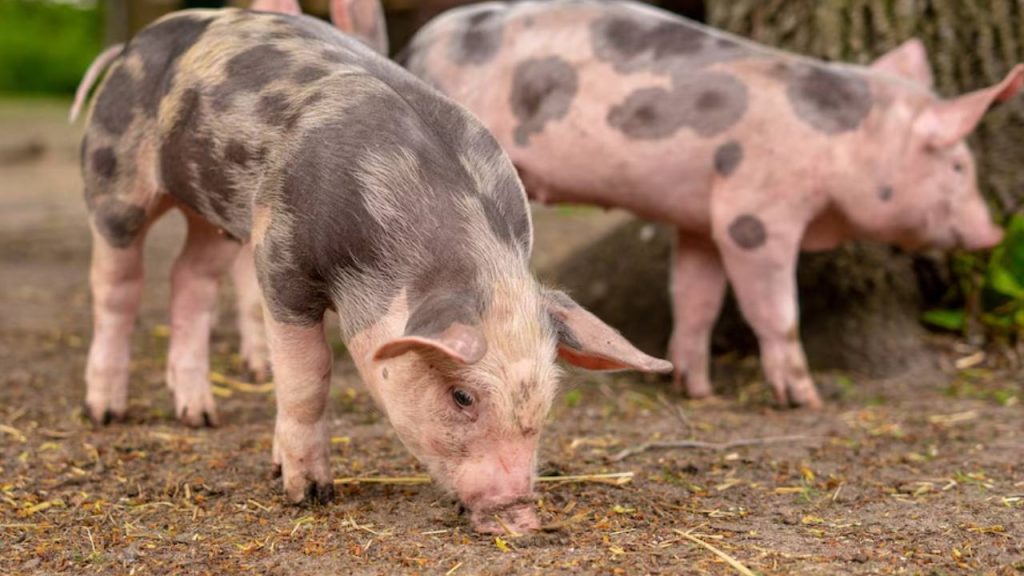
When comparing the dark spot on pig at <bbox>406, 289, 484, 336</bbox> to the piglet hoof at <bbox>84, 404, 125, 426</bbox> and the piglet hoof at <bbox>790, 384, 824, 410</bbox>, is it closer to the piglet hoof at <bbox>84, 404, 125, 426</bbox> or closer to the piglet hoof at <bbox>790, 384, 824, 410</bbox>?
the piglet hoof at <bbox>84, 404, 125, 426</bbox>

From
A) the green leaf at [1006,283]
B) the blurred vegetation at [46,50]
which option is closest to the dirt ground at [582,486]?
the green leaf at [1006,283]

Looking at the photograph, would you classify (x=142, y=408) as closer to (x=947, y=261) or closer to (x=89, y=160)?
(x=89, y=160)

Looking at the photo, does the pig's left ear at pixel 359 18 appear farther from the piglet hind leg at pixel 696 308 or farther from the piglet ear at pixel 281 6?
the piglet hind leg at pixel 696 308

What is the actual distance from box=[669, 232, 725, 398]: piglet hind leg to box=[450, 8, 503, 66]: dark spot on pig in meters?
1.29

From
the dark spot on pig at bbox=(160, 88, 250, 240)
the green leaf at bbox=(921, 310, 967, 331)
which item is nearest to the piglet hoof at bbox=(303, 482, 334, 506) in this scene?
the dark spot on pig at bbox=(160, 88, 250, 240)

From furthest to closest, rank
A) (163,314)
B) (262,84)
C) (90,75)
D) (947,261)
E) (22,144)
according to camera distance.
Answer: (22,144)
(163,314)
(947,261)
(90,75)
(262,84)

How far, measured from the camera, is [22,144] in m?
13.6

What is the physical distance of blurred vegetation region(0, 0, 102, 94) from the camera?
21781 millimetres

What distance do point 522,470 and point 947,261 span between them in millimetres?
3880

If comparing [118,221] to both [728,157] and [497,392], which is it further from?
[728,157]

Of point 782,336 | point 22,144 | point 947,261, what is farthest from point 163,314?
point 22,144

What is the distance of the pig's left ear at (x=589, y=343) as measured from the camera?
3516 millimetres

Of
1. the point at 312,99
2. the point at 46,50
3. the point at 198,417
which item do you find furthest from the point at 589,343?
the point at 46,50

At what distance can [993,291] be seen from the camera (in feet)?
22.0
